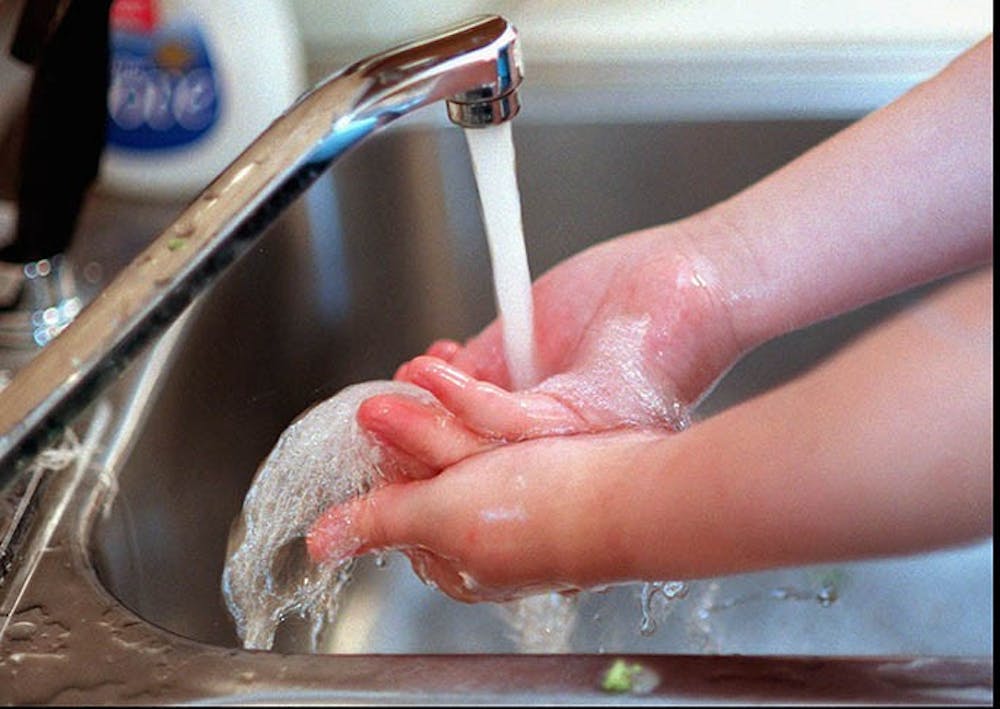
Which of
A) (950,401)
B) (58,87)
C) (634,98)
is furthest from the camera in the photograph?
(634,98)

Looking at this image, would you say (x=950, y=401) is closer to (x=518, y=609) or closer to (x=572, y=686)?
(x=572, y=686)

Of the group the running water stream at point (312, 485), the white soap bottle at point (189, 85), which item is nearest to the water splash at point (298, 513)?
the running water stream at point (312, 485)

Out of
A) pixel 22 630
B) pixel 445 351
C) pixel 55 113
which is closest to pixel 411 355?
pixel 445 351

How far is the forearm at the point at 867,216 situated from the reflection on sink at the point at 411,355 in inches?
2.2

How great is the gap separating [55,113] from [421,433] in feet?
1.00

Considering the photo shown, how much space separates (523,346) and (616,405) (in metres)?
0.08

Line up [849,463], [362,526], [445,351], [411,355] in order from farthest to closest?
[411,355] → [445,351] → [362,526] → [849,463]

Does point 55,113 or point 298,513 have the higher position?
point 55,113

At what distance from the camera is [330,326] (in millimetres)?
808

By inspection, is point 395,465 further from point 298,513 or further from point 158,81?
point 158,81

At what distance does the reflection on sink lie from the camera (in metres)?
0.64

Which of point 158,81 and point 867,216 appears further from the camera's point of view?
point 158,81

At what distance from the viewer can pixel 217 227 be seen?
0.47 meters

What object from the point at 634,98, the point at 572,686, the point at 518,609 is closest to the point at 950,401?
the point at 572,686
